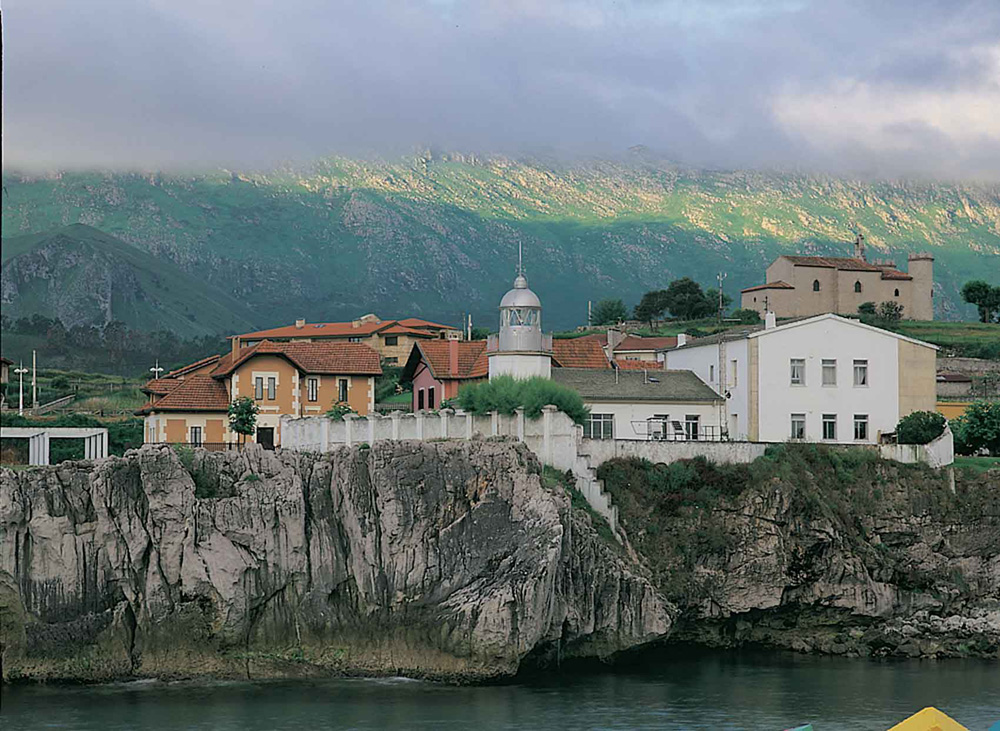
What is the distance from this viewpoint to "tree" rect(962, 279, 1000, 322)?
117500 mm

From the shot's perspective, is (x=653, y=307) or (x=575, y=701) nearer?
(x=575, y=701)

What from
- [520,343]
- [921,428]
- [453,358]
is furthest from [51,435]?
[921,428]

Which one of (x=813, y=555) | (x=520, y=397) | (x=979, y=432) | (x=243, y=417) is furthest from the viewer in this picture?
(x=243, y=417)

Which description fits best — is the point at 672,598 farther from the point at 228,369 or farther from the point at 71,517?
the point at 228,369

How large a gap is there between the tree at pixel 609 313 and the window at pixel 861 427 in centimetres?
7881

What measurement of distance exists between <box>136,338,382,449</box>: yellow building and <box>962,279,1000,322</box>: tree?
75.1m

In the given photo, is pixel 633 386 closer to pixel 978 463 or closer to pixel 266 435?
pixel 978 463

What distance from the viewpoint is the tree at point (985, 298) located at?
11750 cm

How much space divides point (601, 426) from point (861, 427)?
10.2 m

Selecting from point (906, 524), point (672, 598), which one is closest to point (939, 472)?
point (906, 524)

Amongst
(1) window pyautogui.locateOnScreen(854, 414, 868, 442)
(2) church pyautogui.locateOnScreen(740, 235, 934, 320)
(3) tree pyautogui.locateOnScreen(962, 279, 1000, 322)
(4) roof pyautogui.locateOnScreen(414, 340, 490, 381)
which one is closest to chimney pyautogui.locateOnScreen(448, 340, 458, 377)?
(4) roof pyautogui.locateOnScreen(414, 340, 490, 381)

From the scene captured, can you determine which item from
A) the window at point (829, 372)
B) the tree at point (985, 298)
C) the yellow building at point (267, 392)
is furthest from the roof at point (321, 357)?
the tree at point (985, 298)

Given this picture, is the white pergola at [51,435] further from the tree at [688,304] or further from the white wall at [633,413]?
the tree at [688,304]

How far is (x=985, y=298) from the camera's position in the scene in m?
118
